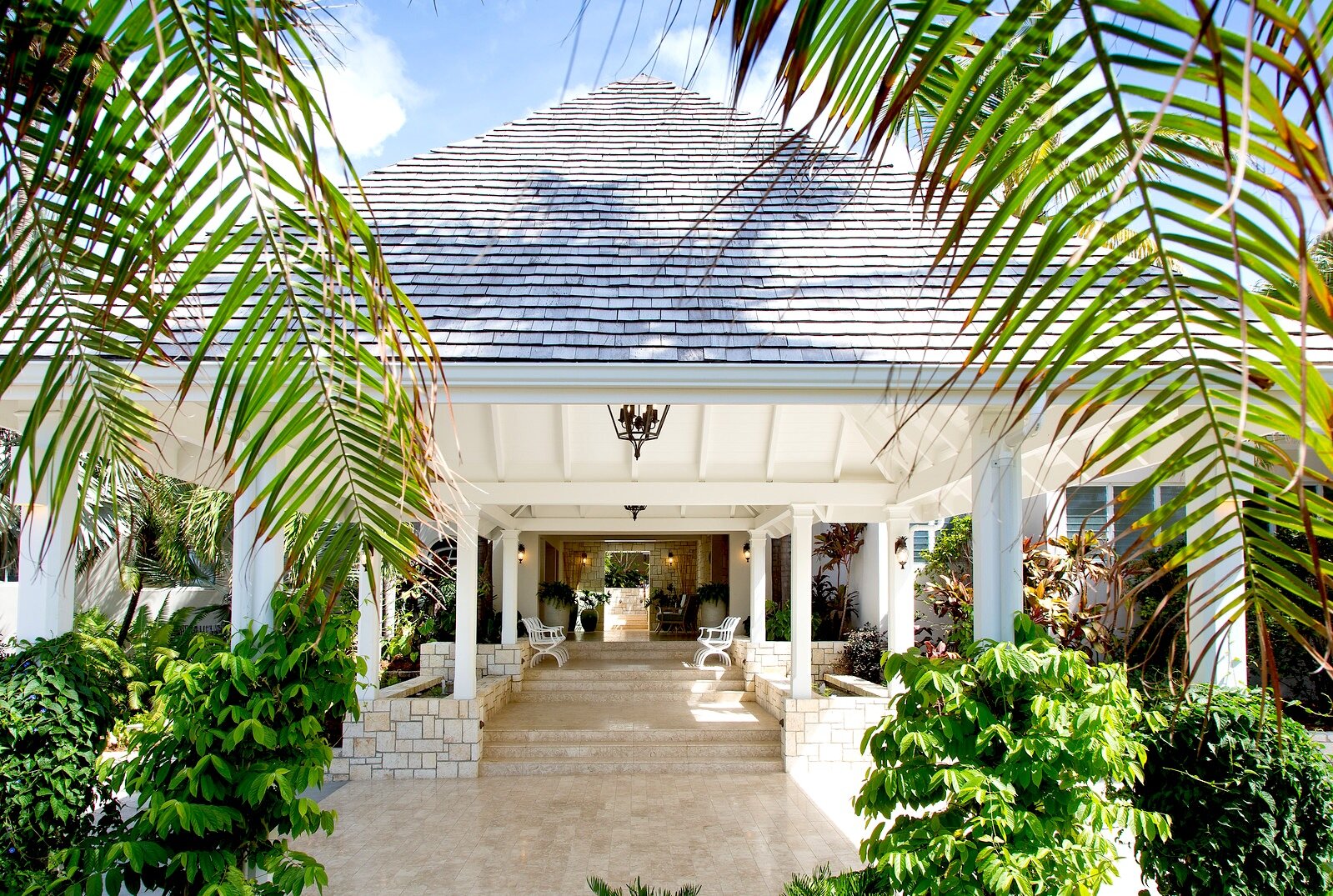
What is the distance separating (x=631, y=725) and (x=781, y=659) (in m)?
3.75

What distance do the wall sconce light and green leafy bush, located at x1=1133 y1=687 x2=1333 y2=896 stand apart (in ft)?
20.7

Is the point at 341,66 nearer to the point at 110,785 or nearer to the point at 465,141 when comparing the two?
the point at 110,785

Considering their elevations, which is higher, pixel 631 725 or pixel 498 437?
pixel 498 437

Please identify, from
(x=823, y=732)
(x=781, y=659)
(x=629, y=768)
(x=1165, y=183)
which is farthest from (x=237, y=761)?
(x=781, y=659)

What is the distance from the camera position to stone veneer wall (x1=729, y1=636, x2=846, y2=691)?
1373cm

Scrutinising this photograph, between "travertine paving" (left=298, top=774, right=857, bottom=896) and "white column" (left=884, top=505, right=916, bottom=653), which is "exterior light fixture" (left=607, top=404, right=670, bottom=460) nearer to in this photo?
"travertine paving" (left=298, top=774, right=857, bottom=896)

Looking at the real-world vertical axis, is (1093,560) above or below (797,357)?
below

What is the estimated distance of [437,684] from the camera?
488 inches

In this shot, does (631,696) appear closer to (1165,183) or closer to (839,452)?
(839,452)

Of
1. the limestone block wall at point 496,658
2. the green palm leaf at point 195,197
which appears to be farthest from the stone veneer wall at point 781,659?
the green palm leaf at point 195,197

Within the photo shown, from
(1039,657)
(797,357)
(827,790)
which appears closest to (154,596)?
(827,790)

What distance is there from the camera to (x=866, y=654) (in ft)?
41.7

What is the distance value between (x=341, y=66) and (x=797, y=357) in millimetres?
3377

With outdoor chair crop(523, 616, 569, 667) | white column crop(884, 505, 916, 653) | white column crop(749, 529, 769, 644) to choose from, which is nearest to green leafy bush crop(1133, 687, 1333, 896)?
white column crop(884, 505, 916, 653)
